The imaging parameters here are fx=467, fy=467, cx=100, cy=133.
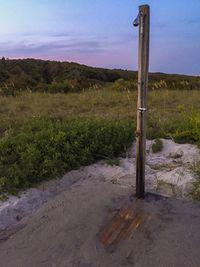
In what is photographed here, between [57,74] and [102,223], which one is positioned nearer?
[102,223]

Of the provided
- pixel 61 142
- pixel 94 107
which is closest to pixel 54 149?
pixel 61 142

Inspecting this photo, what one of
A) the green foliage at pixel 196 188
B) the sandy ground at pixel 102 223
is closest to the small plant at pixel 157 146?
the sandy ground at pixel 102 223

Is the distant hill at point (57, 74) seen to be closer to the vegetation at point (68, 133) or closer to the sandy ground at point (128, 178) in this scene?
the vegetation at point (68, 133)

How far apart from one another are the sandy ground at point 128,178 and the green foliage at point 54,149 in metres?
0.13

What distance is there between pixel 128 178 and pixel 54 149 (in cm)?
89

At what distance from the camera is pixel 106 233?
3842mm

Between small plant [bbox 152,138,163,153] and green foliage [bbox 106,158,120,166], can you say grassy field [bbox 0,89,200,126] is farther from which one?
green foliage [bbox 106,158,120,166]

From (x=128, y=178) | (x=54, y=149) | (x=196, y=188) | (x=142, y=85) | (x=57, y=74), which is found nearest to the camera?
(x=142, y=85)

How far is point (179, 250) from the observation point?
3598 millimetres

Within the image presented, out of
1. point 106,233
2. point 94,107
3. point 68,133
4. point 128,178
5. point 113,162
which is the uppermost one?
point 68,133

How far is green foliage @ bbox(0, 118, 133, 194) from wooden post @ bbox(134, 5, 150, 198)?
1029 millimetres

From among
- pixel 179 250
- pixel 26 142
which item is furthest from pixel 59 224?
pixel 26 142

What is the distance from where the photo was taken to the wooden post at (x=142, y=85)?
4.22 meters

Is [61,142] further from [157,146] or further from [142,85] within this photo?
[142,85]
